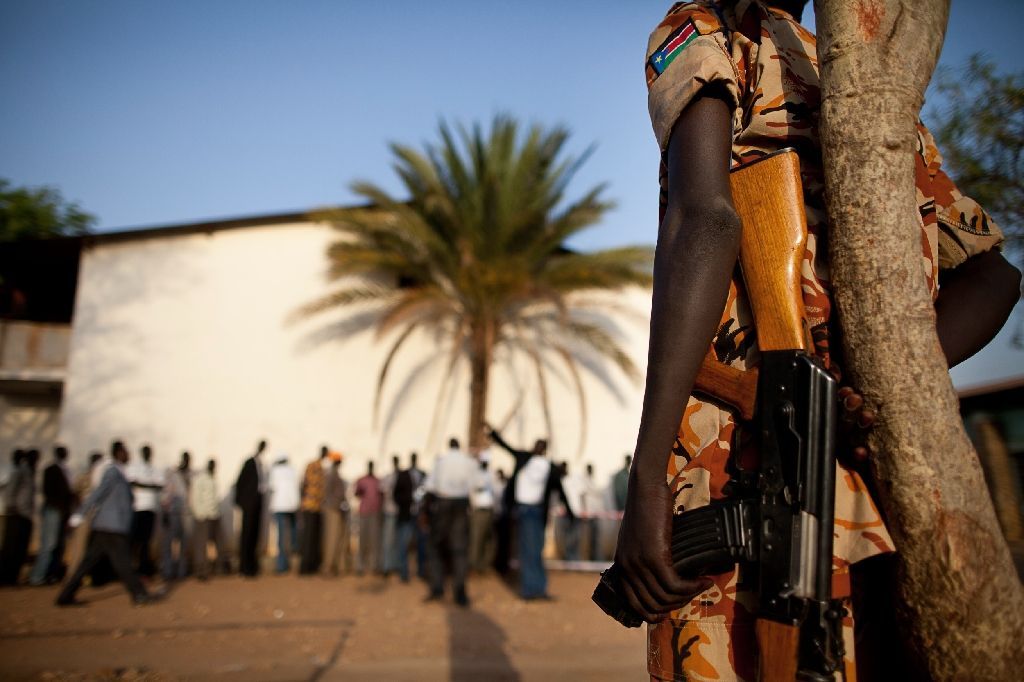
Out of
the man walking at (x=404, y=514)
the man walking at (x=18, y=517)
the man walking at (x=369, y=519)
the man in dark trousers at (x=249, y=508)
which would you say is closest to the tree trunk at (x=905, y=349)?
the man walking at (x=404, y=514)

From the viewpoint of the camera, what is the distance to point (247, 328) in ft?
50.3

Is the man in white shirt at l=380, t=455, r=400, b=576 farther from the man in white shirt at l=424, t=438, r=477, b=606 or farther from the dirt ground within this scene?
the man in white shirt at l=424, t=438, r=477, b=606

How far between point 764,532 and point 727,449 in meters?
0.14

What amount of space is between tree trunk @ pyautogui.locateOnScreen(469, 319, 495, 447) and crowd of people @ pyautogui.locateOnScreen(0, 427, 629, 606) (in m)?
1.01

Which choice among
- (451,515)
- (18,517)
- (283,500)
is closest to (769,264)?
(451,515)

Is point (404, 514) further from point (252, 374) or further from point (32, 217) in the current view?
point (32, 217)

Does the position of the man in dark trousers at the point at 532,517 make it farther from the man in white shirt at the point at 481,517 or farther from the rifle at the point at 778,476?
the rifle at the point at 778,476

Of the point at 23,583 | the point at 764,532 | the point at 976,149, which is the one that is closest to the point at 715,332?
the point at 764,532

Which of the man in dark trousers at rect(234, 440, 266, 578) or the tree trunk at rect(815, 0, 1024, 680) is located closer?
the tree trunk at rect(815, 0, 1024, 680)

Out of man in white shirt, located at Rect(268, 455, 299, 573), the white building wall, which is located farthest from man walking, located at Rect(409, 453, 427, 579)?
the white building wall

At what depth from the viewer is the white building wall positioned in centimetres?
1492

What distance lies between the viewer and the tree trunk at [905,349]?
3.39ft

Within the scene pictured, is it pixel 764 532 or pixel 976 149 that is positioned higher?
pixel 976 149

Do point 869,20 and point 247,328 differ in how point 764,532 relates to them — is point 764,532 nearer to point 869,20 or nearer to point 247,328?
point 869,20
